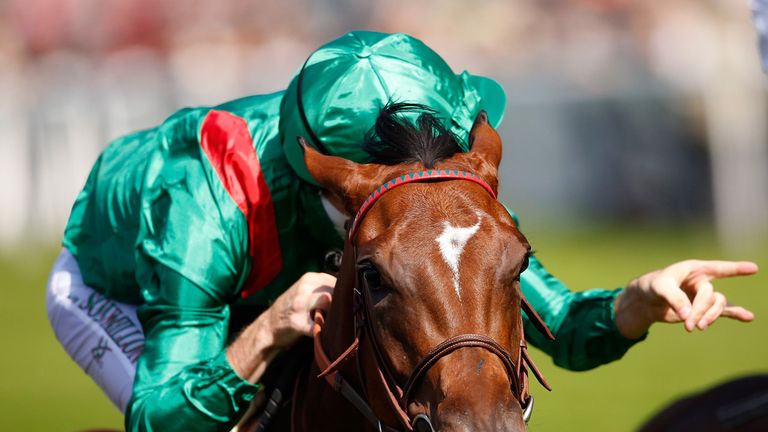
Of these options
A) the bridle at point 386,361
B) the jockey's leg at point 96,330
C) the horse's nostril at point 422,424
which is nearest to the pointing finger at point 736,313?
the bridle at point 386,361

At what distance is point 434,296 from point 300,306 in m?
0.62

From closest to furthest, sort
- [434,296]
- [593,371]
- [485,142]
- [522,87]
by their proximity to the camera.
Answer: [434,296] < [485,142] < [593,371] < [522,87]

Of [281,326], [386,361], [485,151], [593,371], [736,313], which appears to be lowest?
[593,371]

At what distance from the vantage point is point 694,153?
46.9ft

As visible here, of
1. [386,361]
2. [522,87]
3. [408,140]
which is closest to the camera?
[386,361]

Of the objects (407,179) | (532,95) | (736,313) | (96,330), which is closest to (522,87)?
(532,95)

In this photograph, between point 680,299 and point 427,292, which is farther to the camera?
point 680,299

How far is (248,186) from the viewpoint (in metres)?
3.02

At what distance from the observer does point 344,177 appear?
2457 mm

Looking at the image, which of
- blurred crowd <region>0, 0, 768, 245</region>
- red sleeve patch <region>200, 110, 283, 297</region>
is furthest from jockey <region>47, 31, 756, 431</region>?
blurred crowd <region>0, 0, 768, 245</region>

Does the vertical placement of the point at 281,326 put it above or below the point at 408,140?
below

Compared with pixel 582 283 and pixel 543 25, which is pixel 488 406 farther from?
pixel 543 25

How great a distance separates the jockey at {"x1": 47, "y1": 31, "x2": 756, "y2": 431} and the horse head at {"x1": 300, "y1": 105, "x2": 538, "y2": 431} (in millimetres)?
320

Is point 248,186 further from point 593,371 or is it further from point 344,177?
point 593,371
